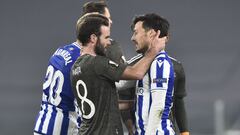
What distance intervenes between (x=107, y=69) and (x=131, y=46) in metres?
7.13

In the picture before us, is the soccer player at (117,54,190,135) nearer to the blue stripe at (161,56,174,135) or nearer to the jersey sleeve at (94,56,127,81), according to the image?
the blue stripe at (161,56,174,135)

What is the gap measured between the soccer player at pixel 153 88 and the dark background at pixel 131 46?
6.42 m

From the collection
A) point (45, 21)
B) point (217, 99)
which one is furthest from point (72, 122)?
point (45, 21)

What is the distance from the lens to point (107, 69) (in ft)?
10.8

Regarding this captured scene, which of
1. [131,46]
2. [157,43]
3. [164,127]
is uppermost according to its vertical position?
[131,46]

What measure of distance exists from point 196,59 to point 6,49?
3379 millimetres

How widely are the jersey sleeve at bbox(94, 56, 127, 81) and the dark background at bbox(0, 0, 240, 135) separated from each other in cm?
663

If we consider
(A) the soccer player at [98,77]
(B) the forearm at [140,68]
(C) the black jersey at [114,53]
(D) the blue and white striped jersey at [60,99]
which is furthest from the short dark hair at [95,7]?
(B) the forearm at [140,68]

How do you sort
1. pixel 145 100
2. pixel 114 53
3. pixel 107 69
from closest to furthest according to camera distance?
pixel 107 69 → pixel 145 100 → pixel 114 53

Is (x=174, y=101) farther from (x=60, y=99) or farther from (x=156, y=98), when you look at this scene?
(x=60, y=99)

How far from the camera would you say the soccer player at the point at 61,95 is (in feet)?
12.8

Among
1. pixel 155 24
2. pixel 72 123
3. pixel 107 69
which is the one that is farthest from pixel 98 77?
pixel 72 123

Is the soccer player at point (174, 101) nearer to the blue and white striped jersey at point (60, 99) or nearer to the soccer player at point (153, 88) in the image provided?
the soccer player at point (153, 88)

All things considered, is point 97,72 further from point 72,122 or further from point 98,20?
point 72,122
